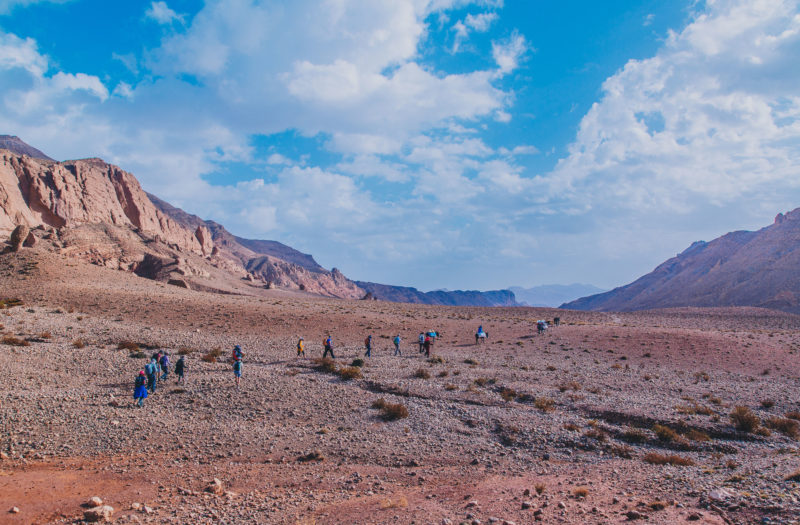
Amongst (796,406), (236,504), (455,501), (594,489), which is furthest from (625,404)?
(236,504)

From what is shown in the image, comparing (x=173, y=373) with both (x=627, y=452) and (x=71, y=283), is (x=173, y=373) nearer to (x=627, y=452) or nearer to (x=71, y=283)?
(x=627, y=452)

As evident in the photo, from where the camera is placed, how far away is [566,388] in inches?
811

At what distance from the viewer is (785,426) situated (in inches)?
604

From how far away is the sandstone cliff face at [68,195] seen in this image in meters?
73.8

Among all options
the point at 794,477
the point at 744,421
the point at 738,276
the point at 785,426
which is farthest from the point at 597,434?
the point at 738,276

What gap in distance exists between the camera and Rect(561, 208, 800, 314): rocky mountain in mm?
114125

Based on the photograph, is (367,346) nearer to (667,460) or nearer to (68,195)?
(667,460)

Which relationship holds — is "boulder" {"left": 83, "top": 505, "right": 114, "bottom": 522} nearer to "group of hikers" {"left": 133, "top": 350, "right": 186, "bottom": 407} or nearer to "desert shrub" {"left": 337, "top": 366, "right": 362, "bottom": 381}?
"group of hikers" {"left": 133, "top": 350, "right": 186, "bottom": 407}

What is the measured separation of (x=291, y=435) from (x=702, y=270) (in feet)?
641

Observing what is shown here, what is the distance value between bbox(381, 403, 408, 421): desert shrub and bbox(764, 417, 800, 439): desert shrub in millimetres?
13633

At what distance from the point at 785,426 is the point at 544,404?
833 cm

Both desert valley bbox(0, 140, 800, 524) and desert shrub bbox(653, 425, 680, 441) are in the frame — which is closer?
desert valley bbox(0, 140, 800, 524)

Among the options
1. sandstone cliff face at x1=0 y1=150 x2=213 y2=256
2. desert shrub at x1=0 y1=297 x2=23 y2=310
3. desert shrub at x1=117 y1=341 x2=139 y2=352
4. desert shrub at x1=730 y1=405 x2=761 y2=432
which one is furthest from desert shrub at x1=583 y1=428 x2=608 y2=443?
sandstone cliff face at x1=0 y1=150 x2=213 y2=256

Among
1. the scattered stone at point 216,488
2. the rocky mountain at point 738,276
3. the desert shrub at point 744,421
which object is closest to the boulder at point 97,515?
the scattered stone at point 216,488
